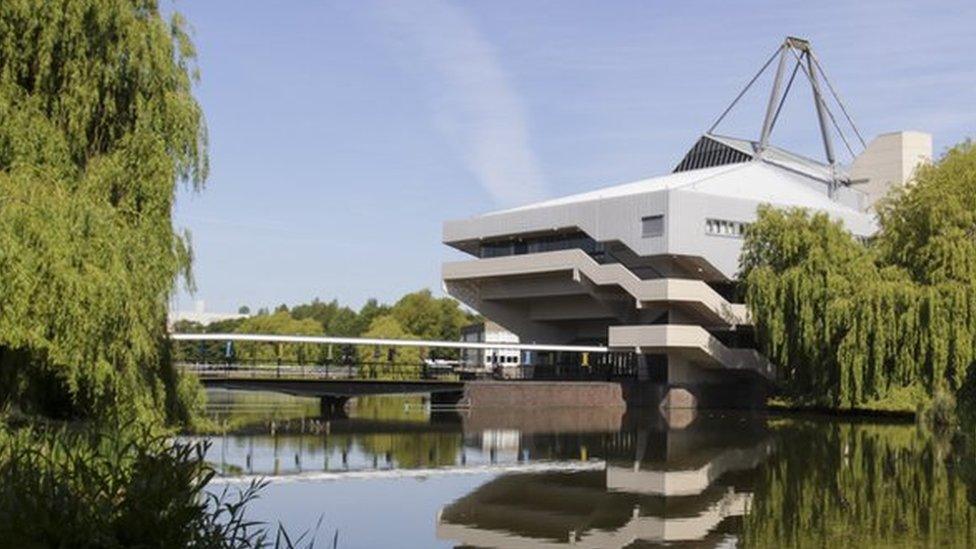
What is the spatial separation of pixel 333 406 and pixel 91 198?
30.7 meters

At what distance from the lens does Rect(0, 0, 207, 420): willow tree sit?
547 inches

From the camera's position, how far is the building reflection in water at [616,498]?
560 inches

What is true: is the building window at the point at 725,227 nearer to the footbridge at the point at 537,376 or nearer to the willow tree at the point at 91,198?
the footbridge at the point at 537,376

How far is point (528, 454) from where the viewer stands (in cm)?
2598

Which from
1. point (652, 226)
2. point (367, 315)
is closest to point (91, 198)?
point (652, 226)

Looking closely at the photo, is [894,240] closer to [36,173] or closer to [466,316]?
[36,173]

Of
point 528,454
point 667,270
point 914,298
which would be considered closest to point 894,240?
point 914,298

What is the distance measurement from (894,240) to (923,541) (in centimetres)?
3198

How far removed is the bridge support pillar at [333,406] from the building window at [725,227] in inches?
686

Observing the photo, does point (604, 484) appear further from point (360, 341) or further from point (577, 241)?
point (577, 241)

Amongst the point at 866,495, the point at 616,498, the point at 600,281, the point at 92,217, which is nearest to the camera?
the point at 92,217

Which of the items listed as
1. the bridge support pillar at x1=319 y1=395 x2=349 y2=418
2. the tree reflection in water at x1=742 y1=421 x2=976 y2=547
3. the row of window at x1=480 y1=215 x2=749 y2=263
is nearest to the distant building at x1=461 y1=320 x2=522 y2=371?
the row of window at x1=480 y1=215 x2=749 y2=263

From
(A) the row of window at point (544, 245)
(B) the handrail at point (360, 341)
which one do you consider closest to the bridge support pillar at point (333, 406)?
(B) the handrail at point (360, 341)

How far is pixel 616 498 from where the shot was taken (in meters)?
17.8
